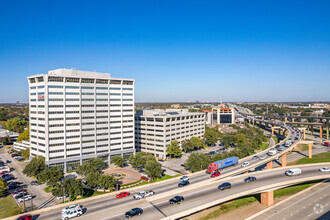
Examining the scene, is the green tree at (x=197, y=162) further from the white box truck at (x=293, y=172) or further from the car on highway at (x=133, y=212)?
the car on highway at (x=133, y=212)

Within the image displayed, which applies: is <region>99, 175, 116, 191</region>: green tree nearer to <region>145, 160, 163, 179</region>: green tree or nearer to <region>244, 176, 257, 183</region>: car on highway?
<region>145, 160, 163, 179</region>: green tree

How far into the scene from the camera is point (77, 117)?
89.3 metres

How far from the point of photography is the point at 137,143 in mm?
118062

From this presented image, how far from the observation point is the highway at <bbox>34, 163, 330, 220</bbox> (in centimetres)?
4295

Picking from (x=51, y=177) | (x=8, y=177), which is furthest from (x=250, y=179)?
(x=8, y=177)

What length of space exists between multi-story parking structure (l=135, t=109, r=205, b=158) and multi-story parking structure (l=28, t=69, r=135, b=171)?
38.6 ft

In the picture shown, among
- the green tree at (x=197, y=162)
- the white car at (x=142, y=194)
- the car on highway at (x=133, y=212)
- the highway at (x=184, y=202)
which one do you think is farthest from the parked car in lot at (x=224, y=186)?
the green tree at (x=197, y=162)

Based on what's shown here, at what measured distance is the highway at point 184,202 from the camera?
4295 cm

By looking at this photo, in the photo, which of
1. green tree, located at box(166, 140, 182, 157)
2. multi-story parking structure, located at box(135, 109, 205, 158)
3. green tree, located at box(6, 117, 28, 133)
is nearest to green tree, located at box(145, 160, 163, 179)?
green tree, located at box(166, 140, 182, 157)

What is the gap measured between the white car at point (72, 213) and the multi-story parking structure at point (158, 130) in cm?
6355

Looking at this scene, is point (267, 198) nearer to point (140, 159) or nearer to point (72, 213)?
point (140, 159)

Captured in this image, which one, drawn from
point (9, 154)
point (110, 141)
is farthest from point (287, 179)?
point (9, 154)

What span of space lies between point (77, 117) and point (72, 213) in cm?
5255

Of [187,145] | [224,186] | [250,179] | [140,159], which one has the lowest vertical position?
[140,159]
